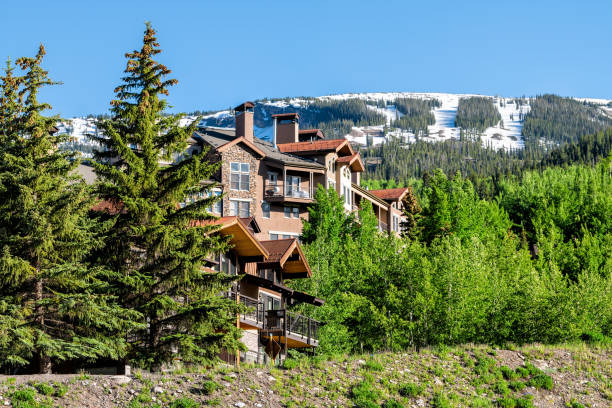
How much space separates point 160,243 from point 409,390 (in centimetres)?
991

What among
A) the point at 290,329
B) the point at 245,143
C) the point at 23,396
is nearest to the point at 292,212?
the point at 245,143

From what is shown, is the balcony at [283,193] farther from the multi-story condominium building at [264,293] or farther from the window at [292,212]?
the multi-story condominium building at [264,293]

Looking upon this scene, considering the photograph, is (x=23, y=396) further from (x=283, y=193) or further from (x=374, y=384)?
(x=283, y=193)

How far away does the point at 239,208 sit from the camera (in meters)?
61.8

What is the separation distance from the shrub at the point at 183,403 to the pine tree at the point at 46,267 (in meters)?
3.42

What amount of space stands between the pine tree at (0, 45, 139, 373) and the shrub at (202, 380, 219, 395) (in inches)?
126

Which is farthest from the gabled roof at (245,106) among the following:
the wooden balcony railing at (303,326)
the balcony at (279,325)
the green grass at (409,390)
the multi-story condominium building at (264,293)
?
the green grass at (409,390)

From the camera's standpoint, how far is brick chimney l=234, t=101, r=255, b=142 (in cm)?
6378

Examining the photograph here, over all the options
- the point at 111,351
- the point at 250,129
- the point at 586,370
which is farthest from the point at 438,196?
the point at 111,351

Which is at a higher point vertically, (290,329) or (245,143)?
(245,143)

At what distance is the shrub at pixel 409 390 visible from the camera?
2805 cm

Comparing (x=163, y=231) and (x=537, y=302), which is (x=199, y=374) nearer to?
(x=163, y=231)

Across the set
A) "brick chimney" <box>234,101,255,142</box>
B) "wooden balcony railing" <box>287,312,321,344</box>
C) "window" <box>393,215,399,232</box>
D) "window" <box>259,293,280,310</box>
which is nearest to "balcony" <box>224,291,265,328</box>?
"wooden balcony railing" <box>287,312,321,344</box>

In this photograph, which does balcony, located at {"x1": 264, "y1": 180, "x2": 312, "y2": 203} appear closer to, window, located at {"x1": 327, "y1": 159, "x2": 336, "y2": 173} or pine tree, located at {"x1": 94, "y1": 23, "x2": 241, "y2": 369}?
window, located at {"x1": 327, "y1": 159, "x2": 336, "y2": 173}
